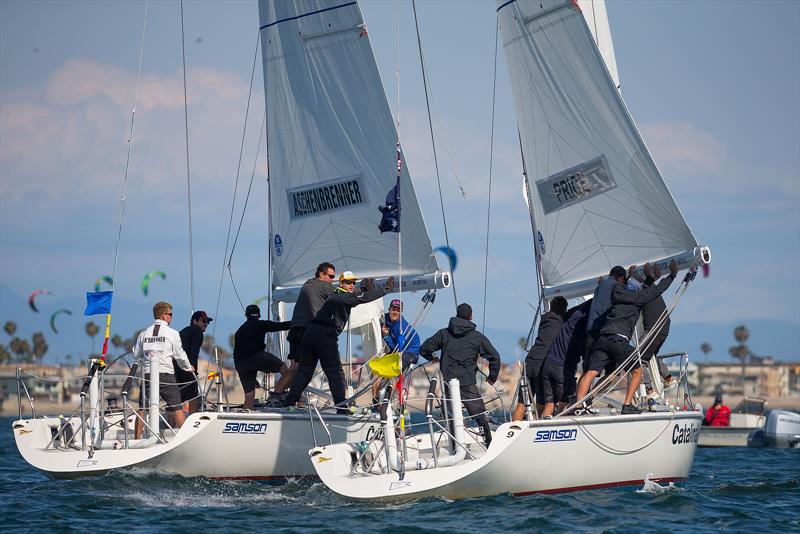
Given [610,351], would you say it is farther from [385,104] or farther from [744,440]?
[744,440]

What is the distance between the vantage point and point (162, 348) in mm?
15125

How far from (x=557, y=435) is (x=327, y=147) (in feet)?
25.5

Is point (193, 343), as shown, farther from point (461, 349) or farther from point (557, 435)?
point (557, 435)

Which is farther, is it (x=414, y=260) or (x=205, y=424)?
(x=414, y=260)

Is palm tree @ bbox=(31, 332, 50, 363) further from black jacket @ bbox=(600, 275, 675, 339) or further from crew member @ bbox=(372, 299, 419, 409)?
black jacket @ bbox=(600, 275, 675, 339)

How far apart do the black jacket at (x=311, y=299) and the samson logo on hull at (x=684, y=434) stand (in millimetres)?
4740

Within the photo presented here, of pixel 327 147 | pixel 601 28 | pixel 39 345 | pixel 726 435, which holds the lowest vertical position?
pixel 726 435

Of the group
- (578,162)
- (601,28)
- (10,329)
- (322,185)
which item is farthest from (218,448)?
(10,329)

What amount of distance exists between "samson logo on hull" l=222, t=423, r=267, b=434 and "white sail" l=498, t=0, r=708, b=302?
4.55 metres

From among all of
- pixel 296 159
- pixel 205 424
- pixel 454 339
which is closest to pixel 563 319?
pixel 454 339

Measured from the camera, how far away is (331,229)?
63.6ft

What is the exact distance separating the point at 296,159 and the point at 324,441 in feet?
18.8

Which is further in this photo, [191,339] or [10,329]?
[10,329]

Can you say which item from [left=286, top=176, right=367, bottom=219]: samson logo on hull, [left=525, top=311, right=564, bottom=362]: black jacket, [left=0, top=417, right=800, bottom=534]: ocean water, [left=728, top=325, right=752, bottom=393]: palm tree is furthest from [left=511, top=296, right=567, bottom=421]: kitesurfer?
[left=728, top=325, right=752, bottom=393]: palm tree
